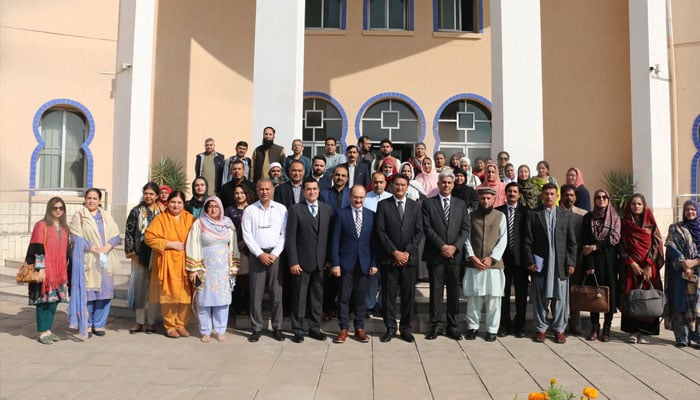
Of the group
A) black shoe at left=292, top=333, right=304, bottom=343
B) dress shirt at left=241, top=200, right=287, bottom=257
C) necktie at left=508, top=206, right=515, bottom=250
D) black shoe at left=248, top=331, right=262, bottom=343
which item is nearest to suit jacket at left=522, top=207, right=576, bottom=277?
necktie at left=508, top=206, right=515, bottom=250

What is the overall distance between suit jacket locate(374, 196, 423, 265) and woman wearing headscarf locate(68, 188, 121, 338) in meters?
3.13

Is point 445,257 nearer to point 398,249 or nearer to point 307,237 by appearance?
point 398,249

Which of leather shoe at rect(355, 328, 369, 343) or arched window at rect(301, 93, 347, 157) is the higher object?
arched window at rect(301, 93, 347, 157)

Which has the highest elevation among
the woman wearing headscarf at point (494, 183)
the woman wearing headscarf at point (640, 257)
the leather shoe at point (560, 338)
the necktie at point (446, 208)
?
the woman wearing headscarf at point (494, 183)

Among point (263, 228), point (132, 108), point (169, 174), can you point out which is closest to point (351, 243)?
point (263, 228)

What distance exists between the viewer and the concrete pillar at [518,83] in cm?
843

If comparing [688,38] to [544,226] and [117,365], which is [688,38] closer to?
[544,226]

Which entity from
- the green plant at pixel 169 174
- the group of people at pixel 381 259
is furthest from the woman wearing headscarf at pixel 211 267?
the green plant at pixel 169 174

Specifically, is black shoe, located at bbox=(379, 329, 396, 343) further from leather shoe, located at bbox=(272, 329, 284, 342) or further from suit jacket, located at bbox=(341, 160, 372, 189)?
suit jacket, located at bbox=(341, 160, 372, 189)

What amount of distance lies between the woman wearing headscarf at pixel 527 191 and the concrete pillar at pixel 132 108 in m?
7.83

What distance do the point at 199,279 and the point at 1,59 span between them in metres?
9.15

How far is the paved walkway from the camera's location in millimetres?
4215

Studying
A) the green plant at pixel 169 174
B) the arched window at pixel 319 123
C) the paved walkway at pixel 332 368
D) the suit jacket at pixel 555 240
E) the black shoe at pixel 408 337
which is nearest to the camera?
the paved walkway at pixel 332 368

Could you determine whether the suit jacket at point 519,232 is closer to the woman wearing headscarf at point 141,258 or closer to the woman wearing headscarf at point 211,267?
the woman wearing headscarf at point 211,267
